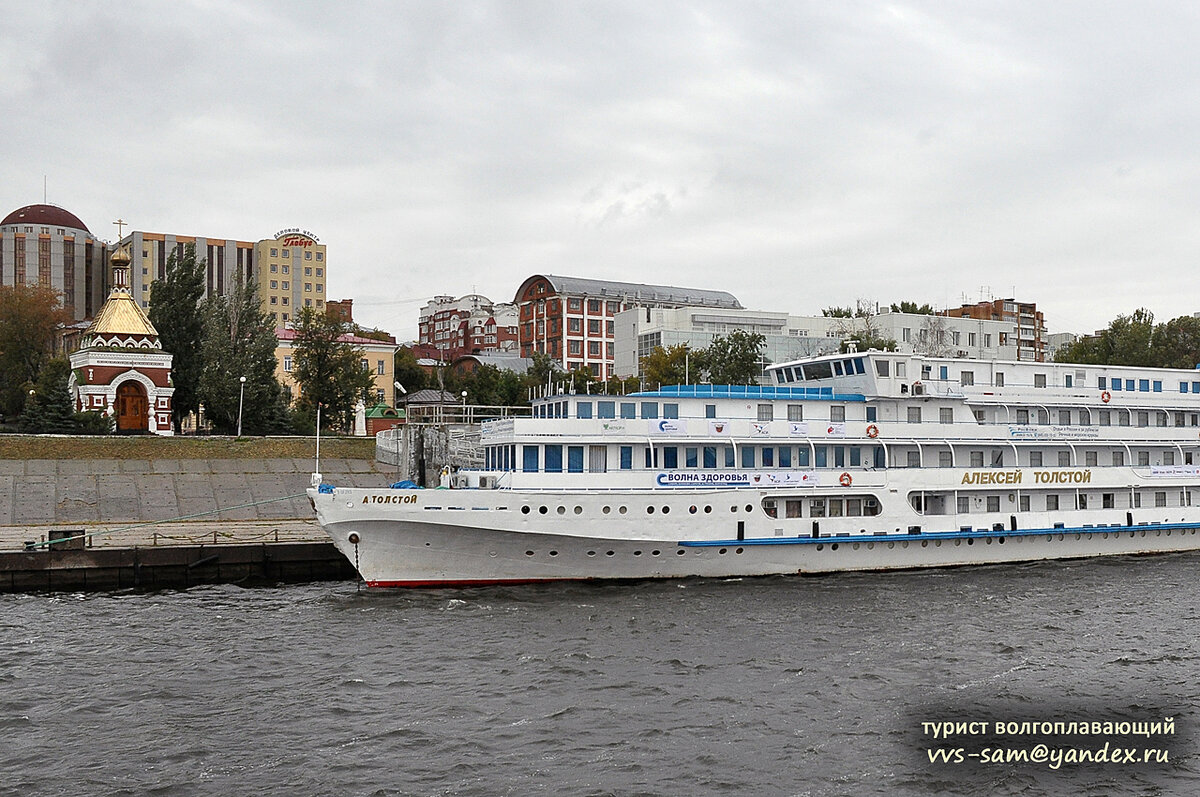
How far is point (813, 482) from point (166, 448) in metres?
35.3

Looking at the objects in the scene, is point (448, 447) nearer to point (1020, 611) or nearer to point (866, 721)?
point (1020, 611)

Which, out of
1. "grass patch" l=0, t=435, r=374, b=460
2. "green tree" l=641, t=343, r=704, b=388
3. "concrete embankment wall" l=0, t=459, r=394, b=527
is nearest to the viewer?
"concrete embankment wall" l=0, t=459, r=394, b=527

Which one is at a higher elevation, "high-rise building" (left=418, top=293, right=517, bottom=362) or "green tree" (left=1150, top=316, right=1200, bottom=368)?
"high-rise building" (left=418, top=293, right=517, bottom=362)

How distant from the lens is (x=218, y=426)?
6359 centimetres

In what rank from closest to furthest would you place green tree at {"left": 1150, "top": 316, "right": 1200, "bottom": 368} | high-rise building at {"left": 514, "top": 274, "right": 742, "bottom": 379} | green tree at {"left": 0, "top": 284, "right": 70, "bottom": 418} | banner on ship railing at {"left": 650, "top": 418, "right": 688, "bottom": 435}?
banner on ship railing at {"left": 650, "top": 418, "right": 688, "bottom": 435}
green tree at {"left": 0, "top": 284, "right": 70, "bottom": 418}
green tree at {"left": 1150, "top": 316, "right": 1200, "bottom": 368}
high-rise building at {"left": 514, "top": 274, "right": 742, "bottom": 379}

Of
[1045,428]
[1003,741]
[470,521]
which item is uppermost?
[1045,428]

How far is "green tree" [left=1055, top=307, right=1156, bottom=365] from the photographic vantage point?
82250 millimetres

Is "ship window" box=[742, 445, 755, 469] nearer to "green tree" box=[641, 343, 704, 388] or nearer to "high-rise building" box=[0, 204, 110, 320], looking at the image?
"green tree" box=[641, 343, 704, 388]

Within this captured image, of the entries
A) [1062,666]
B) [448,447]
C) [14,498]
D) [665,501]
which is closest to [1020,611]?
[1062,666]

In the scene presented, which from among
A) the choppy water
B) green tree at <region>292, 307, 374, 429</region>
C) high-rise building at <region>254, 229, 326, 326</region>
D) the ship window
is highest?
high-rise building at <region>254, 229, 326, 326</region>

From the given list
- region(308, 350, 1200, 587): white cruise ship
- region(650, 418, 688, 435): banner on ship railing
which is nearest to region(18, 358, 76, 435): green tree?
region(308, 350, 1200, 587): white cruise ship

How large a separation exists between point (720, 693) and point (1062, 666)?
328 inches

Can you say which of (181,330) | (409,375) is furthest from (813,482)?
(409,375)

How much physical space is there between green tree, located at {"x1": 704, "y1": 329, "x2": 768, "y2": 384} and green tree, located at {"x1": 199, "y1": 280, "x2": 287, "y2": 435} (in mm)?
27159
